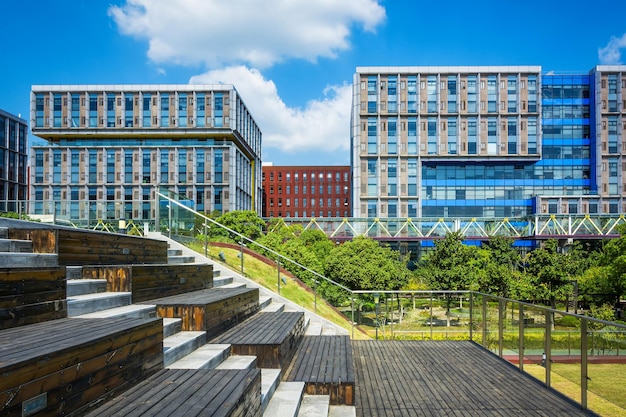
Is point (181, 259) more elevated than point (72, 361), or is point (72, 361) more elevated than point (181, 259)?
point (72, 361)

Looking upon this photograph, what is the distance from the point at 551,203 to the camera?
63156mm

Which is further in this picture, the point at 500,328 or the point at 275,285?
the point at 275,285

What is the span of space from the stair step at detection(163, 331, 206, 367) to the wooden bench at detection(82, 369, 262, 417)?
32cm

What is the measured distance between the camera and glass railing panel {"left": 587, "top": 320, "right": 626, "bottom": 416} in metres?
5.48

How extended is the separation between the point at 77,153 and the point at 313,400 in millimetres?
73052

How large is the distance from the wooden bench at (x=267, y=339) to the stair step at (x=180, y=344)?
0.51 meters

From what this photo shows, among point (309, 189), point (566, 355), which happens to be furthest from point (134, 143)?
point (566, 355)

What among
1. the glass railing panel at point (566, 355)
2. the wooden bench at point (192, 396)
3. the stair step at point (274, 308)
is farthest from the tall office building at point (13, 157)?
the glass railing panel at point (566, 355)

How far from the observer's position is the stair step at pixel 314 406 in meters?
5.31

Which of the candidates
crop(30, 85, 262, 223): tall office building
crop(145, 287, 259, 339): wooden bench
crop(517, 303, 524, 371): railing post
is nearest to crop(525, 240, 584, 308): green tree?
crop(517, 303, 524, 371): railing post

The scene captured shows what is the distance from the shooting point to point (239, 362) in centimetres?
561

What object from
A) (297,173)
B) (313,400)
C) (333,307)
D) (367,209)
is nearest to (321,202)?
(297,173)

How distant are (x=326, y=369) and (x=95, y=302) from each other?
10.9ft

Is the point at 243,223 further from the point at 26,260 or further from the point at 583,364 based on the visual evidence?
the point at 583,364
